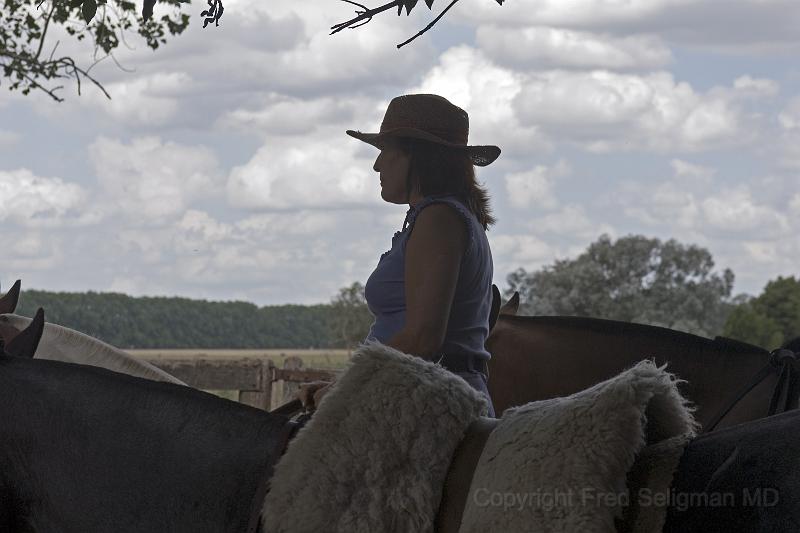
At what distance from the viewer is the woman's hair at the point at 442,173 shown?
3084 millimetres

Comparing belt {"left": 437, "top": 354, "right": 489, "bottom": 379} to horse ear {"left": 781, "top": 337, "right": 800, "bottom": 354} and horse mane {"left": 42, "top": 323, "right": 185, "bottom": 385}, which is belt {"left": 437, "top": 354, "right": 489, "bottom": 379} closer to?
horse mane {"left": 42, "top": 323, "right": 185, "bottom": 385}

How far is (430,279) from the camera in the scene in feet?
8.84

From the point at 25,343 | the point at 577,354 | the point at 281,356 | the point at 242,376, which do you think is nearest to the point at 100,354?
the point at 25,343

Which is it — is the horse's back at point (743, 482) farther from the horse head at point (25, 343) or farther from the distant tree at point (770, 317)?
the distant tree at point (770, 317)

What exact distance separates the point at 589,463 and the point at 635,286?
4230 centimetres

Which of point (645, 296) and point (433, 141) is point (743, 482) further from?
point (645, 296)

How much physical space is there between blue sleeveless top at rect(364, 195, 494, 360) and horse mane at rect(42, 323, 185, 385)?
1.05 metres

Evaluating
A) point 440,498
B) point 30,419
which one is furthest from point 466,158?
point 30,419

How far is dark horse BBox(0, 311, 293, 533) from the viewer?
2.29 meters

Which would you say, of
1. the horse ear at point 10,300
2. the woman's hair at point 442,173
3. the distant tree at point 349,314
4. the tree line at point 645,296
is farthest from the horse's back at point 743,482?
the distant tree at point 349,314

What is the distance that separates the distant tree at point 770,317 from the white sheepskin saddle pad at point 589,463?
1325 inches

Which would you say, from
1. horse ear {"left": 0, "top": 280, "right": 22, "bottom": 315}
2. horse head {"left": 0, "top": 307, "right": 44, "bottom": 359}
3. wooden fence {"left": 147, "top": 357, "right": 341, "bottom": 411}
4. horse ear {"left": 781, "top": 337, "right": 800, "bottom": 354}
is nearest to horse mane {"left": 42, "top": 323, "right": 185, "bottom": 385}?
horse ear {"left": 0, "top": 280, "right": 22, "bottom": 315}

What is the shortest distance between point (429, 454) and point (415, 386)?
0.53 feet

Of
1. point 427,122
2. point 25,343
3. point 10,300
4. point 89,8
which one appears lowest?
point 25,343
